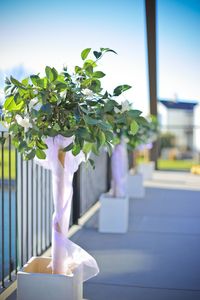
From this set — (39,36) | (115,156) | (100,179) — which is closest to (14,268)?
(115,156)

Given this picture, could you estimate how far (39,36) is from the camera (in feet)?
40.9

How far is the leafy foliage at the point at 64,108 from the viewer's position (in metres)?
1.91

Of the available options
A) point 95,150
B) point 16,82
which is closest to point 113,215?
point 95,150

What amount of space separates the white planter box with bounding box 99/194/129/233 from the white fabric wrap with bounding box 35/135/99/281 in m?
2.03

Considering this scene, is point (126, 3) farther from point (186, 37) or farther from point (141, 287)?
point (141, 287)

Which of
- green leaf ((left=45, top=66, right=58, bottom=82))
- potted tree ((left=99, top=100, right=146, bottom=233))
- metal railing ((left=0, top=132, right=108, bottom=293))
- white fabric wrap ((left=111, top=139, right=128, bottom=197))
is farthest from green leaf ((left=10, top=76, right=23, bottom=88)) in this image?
white fabric wrap ((left=111, top=139, right=128, bottom=197))

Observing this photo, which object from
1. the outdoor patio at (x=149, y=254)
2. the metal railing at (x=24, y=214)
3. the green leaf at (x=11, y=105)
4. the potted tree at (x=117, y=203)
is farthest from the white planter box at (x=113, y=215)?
the green leaf at (x=11, y=105)

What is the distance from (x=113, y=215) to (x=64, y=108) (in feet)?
8.11

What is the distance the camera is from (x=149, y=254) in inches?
140

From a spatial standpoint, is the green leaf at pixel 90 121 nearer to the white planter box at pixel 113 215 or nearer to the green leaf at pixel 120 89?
the green leaf at pixel 120 89

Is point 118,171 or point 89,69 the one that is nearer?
point 89,69

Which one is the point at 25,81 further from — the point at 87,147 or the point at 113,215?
the point at 113,215

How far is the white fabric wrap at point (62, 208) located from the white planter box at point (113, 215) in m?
2.03

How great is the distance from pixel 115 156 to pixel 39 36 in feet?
28.2
